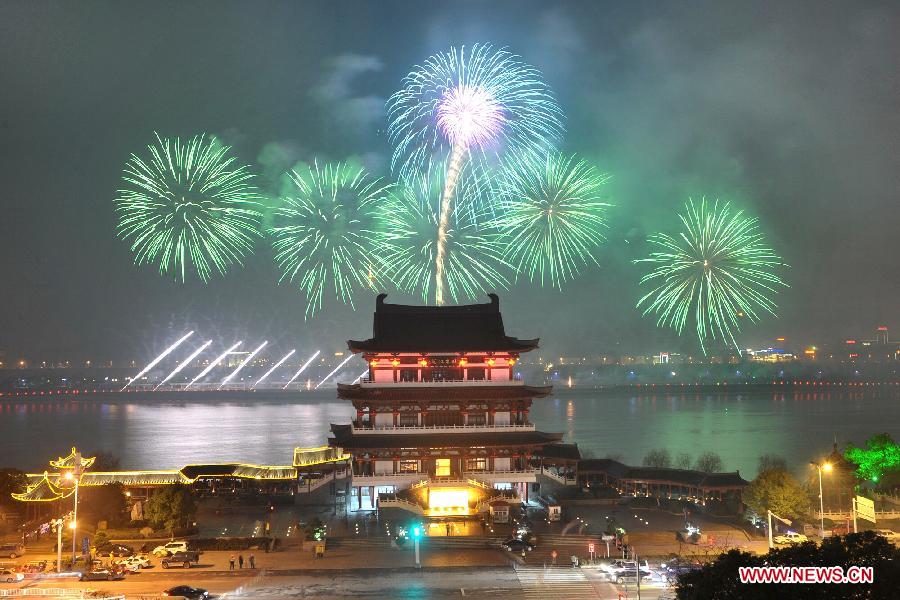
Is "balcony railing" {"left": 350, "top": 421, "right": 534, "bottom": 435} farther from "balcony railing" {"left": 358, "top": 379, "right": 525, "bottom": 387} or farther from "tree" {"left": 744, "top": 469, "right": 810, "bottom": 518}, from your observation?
"tree" {"left": 744, "top": 469, "right": 810, "bottom": 518}

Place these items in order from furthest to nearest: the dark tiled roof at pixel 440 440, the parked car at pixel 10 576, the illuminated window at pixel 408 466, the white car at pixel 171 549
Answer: the illuminated window at pixel 408 466 → the dark tiled roof at pixel 440 440 → the white car at pixel 171 549 → the parked car at pixel 10 576

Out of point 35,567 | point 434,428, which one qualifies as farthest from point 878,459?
point 35,567

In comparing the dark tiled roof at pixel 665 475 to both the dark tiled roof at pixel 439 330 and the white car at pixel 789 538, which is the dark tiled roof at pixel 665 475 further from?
the dark tiled roof at pixel 439 330

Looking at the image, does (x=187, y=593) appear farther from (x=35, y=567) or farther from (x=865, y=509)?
(x=865, y=509)

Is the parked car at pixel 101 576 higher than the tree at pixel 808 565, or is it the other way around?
the tree at pixel 808 565

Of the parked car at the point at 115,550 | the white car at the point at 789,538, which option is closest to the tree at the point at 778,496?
the white car at the point at 789,538

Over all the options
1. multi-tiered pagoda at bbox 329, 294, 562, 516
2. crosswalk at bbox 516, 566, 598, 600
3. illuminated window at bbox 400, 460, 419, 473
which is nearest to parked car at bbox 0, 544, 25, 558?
multi-tiered pagoda at bbox 329, 294, 562, 516

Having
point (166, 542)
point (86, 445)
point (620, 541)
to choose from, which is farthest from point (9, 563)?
point (86, 445)
